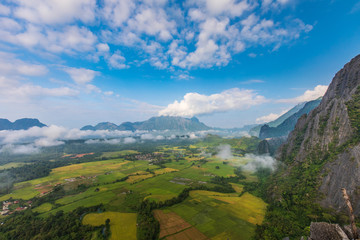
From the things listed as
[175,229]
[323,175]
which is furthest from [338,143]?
[175,229]

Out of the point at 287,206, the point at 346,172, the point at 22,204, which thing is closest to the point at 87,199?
the point at 22,204

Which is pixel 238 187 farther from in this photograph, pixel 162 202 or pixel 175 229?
pixel 175 229

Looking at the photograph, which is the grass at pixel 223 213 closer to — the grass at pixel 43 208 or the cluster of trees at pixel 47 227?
the cluster of trees at pixel 47 227

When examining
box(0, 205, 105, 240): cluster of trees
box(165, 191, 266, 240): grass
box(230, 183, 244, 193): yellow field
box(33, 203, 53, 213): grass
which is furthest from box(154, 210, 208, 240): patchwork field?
box(33, 203, 53, 213): grass

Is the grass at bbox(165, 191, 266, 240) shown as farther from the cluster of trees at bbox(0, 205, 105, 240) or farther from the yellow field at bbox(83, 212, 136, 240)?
the cluster of trees at bbox(0, 205, 105, 240)

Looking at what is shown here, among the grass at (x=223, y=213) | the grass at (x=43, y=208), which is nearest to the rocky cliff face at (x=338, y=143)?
the grass at (x=223, y=213)

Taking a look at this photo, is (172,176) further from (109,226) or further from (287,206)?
(287,206)

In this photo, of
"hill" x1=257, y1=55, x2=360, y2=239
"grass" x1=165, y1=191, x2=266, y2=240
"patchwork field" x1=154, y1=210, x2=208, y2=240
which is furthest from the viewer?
"grass" x1=165, y1=191, x2=266, y2=240
